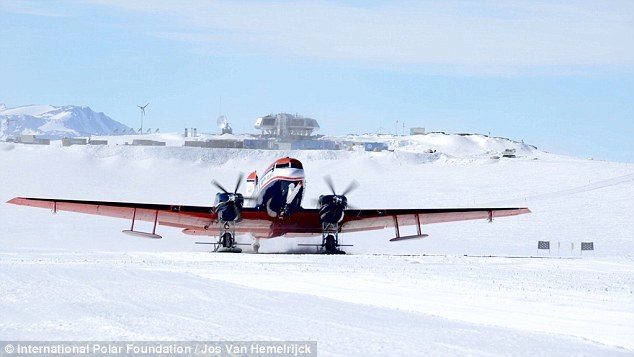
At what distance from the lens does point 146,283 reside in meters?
26.5

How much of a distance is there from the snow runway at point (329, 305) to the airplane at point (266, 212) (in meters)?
10.7

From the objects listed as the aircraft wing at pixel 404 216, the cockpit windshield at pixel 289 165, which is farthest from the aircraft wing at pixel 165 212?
the cockpit windshield at pixel 289 165

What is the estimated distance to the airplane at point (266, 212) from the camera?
4859 cm

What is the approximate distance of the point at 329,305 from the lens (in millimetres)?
22391

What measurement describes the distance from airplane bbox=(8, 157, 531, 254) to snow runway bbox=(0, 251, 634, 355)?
10.7m

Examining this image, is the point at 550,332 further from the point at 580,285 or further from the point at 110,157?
the point at 110,157

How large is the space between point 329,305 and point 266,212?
27.1 meters

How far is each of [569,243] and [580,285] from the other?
4184 cm

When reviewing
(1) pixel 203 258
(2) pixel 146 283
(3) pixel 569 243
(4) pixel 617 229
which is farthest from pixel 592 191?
(2) pixel 146 283

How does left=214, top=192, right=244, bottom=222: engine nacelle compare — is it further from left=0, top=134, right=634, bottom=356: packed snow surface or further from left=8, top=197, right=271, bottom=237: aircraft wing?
left=0, top=134, right=634, bottom=356: packed snow surface

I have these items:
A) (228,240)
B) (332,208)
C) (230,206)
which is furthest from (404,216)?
(230,206)

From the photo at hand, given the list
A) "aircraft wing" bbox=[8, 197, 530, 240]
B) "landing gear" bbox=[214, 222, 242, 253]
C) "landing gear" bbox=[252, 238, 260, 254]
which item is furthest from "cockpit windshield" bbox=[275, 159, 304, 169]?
"landing gear" bbox=[252, 238, 260, 254]

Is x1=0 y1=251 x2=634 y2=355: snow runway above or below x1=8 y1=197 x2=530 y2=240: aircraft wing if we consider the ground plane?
below

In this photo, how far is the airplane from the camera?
4859 cm
